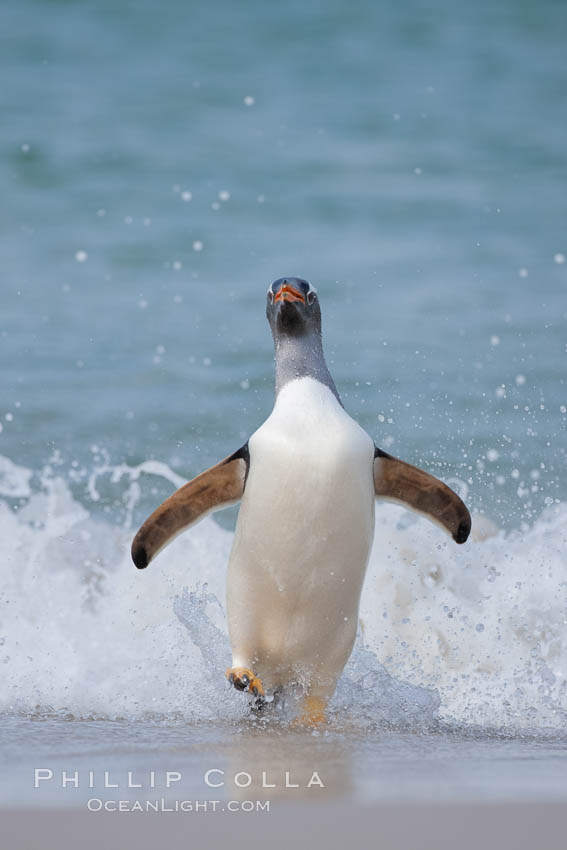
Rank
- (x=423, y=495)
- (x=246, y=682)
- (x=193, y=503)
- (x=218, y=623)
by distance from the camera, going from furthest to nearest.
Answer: (x=218, y=623) → (x=423, y=495) → (x=193, y=503) → (x=246, y=682)

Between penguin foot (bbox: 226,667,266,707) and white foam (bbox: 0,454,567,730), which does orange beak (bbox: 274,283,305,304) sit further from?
penguin foot (bbox: 226,667,266,707)

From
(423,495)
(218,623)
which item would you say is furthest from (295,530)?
(218,623)

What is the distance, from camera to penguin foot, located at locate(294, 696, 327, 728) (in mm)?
3079

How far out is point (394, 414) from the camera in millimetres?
7043

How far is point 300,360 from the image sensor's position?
11.3ft

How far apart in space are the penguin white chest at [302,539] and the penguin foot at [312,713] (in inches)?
3.8

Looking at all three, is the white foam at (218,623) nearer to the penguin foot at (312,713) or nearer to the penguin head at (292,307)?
the penguin foot at (312,713)

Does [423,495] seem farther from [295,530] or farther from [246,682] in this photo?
[246,682]

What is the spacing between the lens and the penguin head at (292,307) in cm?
342

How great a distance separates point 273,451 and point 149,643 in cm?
124

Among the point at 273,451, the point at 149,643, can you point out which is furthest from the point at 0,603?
the point at 273,451

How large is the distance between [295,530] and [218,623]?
5.03ft

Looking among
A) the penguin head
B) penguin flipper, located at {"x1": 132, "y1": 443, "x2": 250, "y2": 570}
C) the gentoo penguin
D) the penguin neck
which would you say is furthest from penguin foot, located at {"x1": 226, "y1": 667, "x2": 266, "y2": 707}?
the penguin head

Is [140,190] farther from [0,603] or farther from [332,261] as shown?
[0,603]
